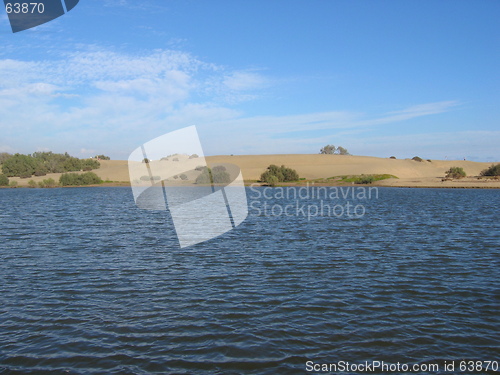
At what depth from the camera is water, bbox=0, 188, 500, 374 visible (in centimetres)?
919

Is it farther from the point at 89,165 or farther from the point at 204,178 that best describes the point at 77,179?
the point at 204,178

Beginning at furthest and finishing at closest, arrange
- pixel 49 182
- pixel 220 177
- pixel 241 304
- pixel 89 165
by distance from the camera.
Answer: pixel 89 165 → pixel 49 182 → pixel 220 177 → pixel 241 304

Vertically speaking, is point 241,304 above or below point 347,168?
below

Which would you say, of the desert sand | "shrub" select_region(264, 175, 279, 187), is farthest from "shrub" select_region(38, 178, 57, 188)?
"shrub" select_region(264, 175, 279, 187)

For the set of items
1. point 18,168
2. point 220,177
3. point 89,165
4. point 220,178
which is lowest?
point 220,178

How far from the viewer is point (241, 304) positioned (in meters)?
12.4

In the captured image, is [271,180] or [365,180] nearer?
[365,180]

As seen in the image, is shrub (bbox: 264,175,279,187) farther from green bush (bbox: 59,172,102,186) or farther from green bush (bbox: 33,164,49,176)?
green bush (bbox: 33,164,49,176)

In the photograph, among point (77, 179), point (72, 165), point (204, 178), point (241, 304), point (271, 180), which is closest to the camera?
point (241, 304)

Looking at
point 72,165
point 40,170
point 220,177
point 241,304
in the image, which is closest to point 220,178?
point 220,177

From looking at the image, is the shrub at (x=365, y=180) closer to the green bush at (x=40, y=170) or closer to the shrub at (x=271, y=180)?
the shrub at (x=271, y=180)

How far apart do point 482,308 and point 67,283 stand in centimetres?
A: 1332

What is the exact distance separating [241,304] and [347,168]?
5409 inches

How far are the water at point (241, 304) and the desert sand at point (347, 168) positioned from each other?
86.9 metres
